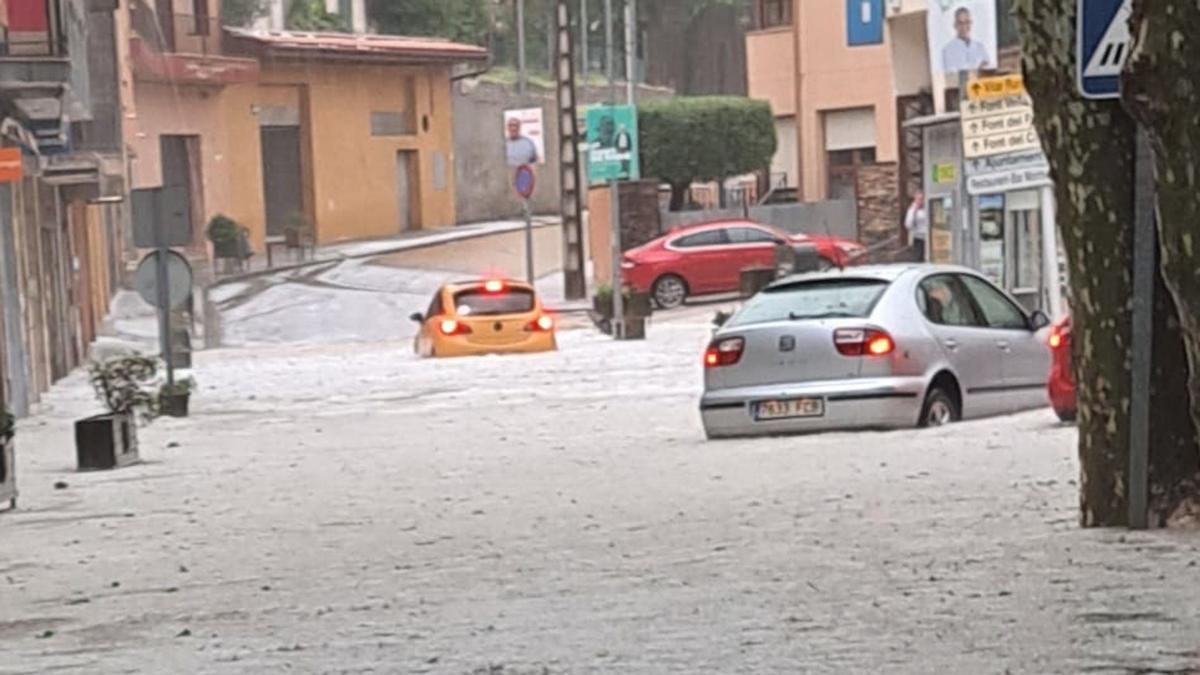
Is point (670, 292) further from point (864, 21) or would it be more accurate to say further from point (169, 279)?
point (169, 279)

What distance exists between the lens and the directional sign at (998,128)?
72.7 feet

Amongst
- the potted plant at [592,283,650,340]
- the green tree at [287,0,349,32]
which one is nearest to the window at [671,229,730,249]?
the potted plant at [592,283,650,340]

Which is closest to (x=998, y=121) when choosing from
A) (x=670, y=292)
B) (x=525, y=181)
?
(x=670, y=292)

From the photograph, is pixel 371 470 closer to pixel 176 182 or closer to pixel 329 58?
pixel 176 182

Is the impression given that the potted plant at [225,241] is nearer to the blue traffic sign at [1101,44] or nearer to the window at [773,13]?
the window at [773,13]

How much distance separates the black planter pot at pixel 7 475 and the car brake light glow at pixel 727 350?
5.48m

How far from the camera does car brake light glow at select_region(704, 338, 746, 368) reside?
1719 cm

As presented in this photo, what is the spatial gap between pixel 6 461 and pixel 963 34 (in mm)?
16510

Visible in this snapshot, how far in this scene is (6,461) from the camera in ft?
48.2

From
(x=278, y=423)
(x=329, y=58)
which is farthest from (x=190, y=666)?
(x=329, y=58)

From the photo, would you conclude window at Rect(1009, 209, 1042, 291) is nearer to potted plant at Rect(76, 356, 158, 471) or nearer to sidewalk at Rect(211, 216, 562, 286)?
potted plant at Rect(76, 356, 158, 471)

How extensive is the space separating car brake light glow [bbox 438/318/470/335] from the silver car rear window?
16.0 metres

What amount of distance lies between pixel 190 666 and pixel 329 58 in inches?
2208

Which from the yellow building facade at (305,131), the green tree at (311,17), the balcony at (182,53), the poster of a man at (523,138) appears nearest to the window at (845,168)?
the poster of a man at (523,138)
